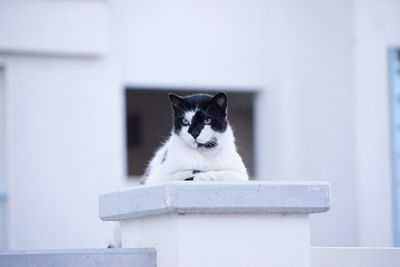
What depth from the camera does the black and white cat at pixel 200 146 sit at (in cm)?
522

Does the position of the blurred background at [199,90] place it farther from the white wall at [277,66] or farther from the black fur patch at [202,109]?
the black fur patch at [202,109]

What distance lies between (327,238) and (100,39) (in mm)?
3816

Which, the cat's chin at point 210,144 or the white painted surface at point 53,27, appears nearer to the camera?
the cat's chin at point 210,144

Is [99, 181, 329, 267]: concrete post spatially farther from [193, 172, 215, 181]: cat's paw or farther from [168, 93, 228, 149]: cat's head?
[168, 93, 228, 149]: cat's head

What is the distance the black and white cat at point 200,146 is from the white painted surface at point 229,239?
0.84 meters

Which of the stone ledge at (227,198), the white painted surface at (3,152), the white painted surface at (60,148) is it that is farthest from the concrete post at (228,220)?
the white painted surface at (3,152)

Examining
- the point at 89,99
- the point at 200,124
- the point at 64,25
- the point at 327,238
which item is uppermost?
the point at 64,25

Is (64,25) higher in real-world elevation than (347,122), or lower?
higher

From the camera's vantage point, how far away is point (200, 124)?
5.27 meters

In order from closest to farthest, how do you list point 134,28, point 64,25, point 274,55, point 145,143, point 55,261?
1. point 55,261
2. point 64,25
3. point 134,28
4. point 274,55
5. point 145,143

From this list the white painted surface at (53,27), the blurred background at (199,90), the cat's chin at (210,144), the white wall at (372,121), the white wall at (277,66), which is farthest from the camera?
the white wall at (372,121)

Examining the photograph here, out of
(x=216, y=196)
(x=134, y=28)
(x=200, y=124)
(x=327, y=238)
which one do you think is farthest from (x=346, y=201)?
(x=216, y=196)

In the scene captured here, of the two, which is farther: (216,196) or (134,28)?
(134,28)

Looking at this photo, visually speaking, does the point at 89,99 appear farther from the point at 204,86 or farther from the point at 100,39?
the point at 204,86
